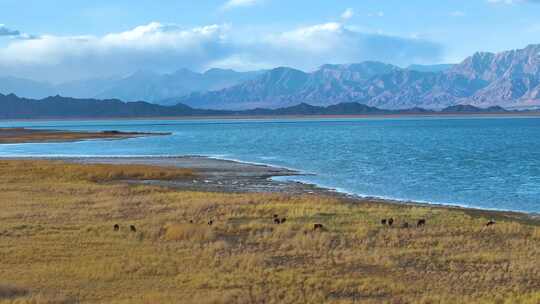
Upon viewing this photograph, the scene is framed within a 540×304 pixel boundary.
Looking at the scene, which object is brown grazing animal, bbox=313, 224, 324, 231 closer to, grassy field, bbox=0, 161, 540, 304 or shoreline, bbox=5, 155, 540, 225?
grassy field, bbox=0, 161, 540, 304

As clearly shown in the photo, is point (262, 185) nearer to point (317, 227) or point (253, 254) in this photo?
point (317, 227)

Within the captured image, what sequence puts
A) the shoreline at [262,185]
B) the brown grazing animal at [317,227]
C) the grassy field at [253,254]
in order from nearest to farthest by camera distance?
the grassy field at [253,254] < the brown grazing animal at [317,227] < the shoreline at [262,185]

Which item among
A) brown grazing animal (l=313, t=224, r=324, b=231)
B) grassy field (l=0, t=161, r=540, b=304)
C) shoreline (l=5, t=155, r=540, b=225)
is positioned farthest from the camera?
shoreline (l=5, t=155, r=540, b=225)

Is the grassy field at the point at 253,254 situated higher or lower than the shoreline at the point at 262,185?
higher

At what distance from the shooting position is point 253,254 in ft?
69.1

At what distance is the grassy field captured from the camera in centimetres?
1658

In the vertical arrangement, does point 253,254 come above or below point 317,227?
above

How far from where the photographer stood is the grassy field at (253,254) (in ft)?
54.4

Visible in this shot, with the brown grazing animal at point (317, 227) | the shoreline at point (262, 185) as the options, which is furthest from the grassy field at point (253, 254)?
the shoreline at point (262, 185)

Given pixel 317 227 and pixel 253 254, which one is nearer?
pixel 253 254

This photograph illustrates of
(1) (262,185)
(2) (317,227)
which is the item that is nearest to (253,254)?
(2) (317,227)

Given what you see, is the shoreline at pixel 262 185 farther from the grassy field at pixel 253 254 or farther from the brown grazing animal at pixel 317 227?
the brown grazing animal at pixel 317 227

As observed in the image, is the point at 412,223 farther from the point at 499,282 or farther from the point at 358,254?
the point at 499,282

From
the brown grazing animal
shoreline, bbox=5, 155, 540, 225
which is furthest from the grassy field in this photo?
shoreline, bbox=5, 155, 540, 225
